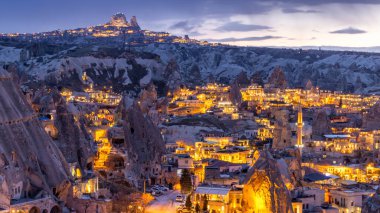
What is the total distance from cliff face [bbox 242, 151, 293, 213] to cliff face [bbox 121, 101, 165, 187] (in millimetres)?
21785

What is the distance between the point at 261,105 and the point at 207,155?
2529 inches

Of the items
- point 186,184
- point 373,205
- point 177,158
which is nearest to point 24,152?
point 186,184

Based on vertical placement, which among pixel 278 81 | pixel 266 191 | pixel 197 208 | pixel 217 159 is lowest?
pixel 197 208

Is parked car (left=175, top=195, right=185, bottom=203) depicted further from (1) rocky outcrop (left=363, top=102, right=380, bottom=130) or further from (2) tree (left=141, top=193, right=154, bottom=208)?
(1) rocky outcrop (left=363, top=102, right=380, bottom=130)

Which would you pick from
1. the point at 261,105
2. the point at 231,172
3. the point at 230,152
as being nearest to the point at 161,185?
the point at 231,172

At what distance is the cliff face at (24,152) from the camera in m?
44.2

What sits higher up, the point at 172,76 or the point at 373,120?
the point at 172,76

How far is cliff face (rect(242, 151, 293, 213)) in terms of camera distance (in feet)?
148

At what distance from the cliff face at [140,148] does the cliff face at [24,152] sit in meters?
17.2

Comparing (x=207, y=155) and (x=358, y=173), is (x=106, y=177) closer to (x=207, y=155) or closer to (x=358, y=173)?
(x=207, y=155)

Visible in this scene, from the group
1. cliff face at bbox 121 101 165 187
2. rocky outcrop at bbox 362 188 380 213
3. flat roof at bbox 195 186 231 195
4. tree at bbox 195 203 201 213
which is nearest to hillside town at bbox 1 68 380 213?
flat roof at bbox 195 186 231 195

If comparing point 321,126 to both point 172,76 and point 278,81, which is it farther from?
point 278,81

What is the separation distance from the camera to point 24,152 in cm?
4669

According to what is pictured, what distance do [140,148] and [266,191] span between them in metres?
28.4
